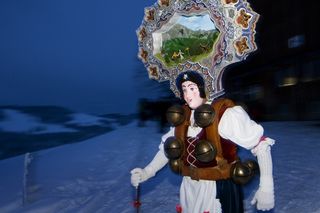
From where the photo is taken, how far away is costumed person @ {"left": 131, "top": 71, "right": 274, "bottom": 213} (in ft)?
9.56

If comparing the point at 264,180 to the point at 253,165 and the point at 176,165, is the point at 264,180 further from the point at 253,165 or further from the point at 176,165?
the point at 176,165

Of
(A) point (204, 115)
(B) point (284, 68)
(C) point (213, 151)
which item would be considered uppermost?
(B) point (284, 68)

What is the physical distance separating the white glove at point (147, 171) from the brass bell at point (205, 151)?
0.70 metres

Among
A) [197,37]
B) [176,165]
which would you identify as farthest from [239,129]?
[197,37]

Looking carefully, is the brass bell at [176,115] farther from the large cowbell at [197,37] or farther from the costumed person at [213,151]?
the large cowbell at [197,37]

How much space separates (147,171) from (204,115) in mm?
930

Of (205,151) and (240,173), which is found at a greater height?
(205,151)

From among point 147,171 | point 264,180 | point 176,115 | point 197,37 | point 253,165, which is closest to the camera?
point 264,180

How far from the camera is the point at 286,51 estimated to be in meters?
20.6

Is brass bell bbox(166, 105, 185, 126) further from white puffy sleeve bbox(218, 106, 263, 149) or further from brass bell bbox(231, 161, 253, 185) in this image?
brass bell bbox(231, 161, 253, 185)

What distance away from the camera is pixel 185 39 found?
11.2ft

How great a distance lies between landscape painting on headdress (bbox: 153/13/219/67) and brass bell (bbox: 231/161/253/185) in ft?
2.99

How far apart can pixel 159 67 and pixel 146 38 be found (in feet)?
0.96

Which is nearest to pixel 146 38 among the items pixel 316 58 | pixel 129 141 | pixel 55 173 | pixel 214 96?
pixel 214 96
